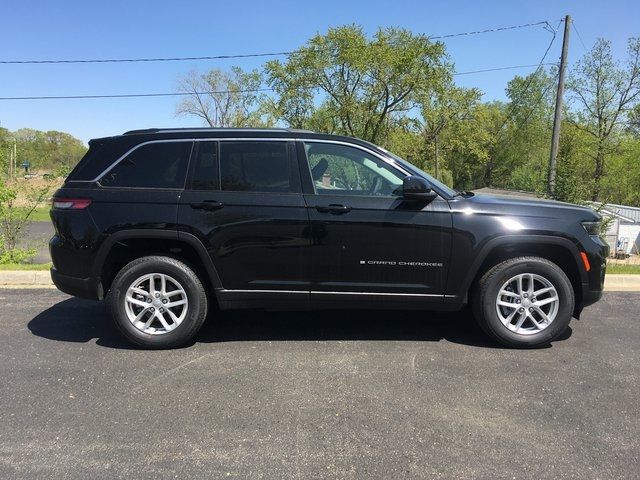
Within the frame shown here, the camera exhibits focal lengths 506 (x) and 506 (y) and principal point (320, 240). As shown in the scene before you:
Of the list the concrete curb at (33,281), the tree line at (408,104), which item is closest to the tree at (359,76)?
the tree line at (408,104)

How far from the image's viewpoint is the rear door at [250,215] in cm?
428

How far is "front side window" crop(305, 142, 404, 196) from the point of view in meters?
4.35

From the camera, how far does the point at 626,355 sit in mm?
4348

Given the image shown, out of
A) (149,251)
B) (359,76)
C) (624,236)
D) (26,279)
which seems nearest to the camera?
(149,251)

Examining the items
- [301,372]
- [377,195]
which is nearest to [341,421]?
[301,372]

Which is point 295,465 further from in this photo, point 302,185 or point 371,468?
point 302,185

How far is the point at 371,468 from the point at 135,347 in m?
2.59

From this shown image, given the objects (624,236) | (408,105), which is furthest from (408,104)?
(624,236)

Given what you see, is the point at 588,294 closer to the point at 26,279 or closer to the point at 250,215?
the point at 250,215

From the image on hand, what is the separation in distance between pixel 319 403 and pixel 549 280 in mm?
2324

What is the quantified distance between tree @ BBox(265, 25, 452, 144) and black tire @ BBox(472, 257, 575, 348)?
2374 cm

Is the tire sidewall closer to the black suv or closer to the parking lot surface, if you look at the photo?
the black suv

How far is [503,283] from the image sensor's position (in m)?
4.34

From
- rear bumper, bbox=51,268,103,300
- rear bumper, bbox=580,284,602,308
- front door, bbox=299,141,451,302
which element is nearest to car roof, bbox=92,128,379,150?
front door, bbox=299,141,451,302
